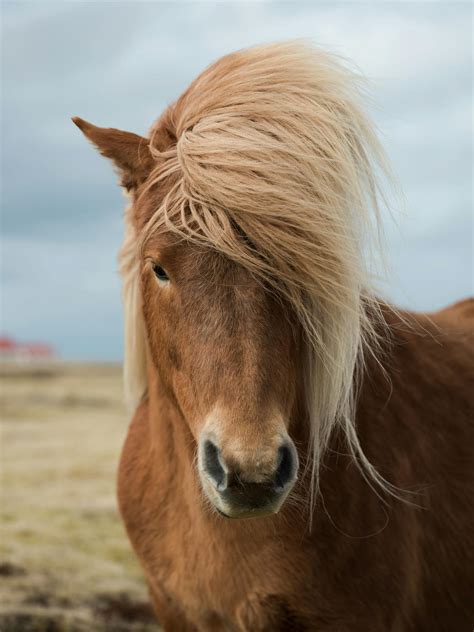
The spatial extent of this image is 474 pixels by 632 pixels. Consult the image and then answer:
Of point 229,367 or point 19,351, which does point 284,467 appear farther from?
point 19,351

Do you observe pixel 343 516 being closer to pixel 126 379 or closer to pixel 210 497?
pixel 210 497

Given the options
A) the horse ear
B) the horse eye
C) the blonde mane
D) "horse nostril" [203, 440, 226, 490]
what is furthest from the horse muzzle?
the horse ear

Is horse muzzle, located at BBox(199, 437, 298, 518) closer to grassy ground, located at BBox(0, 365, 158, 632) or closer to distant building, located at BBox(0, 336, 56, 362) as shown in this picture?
grassy ground, located at BBox(0, 365, 158, 632)

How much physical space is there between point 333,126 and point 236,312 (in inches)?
37.0

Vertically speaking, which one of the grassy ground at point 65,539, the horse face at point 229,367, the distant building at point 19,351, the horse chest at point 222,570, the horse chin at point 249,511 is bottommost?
the distant building at point 19,351

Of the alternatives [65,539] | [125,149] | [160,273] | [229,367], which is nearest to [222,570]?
[229,367]

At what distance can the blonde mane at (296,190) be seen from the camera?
10.9 feet

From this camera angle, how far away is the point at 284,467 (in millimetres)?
3004

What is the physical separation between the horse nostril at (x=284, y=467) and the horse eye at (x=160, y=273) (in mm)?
891

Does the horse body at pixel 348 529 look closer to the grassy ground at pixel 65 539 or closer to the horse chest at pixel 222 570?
the horse chest at pixel 222 570

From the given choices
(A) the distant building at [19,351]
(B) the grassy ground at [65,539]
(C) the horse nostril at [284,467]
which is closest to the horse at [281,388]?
(C) the horse nostril at [284,467]

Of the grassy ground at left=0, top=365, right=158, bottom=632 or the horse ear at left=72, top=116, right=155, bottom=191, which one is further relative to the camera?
the grassy ground at left=0, top=365, right=158, bottom=632

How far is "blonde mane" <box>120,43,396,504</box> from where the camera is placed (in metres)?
3.33

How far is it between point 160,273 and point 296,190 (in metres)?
0.64
